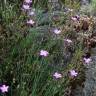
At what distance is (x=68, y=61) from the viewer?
364 centimetres

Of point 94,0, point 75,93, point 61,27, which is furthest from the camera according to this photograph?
point 94,0

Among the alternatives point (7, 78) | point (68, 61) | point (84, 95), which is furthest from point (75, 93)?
point (7, 78)

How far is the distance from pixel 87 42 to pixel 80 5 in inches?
50.2

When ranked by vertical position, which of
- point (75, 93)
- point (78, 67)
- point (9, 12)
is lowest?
point (75, 93)

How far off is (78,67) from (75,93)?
0.81ft

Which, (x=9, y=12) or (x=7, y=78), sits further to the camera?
(x=9, y=12)

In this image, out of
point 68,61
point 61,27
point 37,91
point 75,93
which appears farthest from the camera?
point 61,27

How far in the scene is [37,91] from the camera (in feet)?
10.4

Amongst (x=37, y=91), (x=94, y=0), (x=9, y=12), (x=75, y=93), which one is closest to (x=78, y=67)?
(x=75, y=93)

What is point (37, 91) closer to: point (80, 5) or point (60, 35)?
point (60, 35)

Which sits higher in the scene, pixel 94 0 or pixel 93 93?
pixel 94 0

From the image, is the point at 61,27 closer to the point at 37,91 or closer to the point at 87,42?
the point at 87,42

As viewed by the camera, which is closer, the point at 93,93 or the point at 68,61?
the point at 93,93

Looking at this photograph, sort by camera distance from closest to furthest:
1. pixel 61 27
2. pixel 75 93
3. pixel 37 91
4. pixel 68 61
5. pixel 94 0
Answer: pixel 37 91
pixel 75 93
pixel 68 61
pixel 61 27
pixel 94 0
